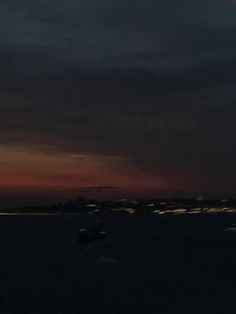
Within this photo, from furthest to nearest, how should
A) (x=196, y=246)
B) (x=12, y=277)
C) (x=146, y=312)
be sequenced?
(x=196, y=246), (x=12, y=277), (x=146, y=312)

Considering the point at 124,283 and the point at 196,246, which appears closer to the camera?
the point at 124,283

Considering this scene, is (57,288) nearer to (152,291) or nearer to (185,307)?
(152,291)

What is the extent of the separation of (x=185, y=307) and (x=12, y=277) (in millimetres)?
37772

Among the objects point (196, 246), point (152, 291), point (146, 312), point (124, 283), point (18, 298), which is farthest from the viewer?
point (196, 246)

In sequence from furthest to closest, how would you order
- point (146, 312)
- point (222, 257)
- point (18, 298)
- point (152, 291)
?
Answer: point (222, 257) → point (152, 291) → point (18, 298) → point (146, 312)

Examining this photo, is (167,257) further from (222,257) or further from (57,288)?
(57,288)

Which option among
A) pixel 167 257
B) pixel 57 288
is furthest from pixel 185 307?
pixel 167 257

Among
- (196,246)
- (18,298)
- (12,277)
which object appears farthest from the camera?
(196,246)

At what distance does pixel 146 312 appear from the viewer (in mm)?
72000

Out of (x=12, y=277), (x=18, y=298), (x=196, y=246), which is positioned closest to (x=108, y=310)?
(x=18, y=298)

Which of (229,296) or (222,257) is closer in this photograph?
(229,296)

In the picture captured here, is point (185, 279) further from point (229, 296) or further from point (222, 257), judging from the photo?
point (222, 257)

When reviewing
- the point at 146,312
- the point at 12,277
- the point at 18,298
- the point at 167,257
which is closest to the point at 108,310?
the point at 146,312

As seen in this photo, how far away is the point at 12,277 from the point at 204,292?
30.3 m
